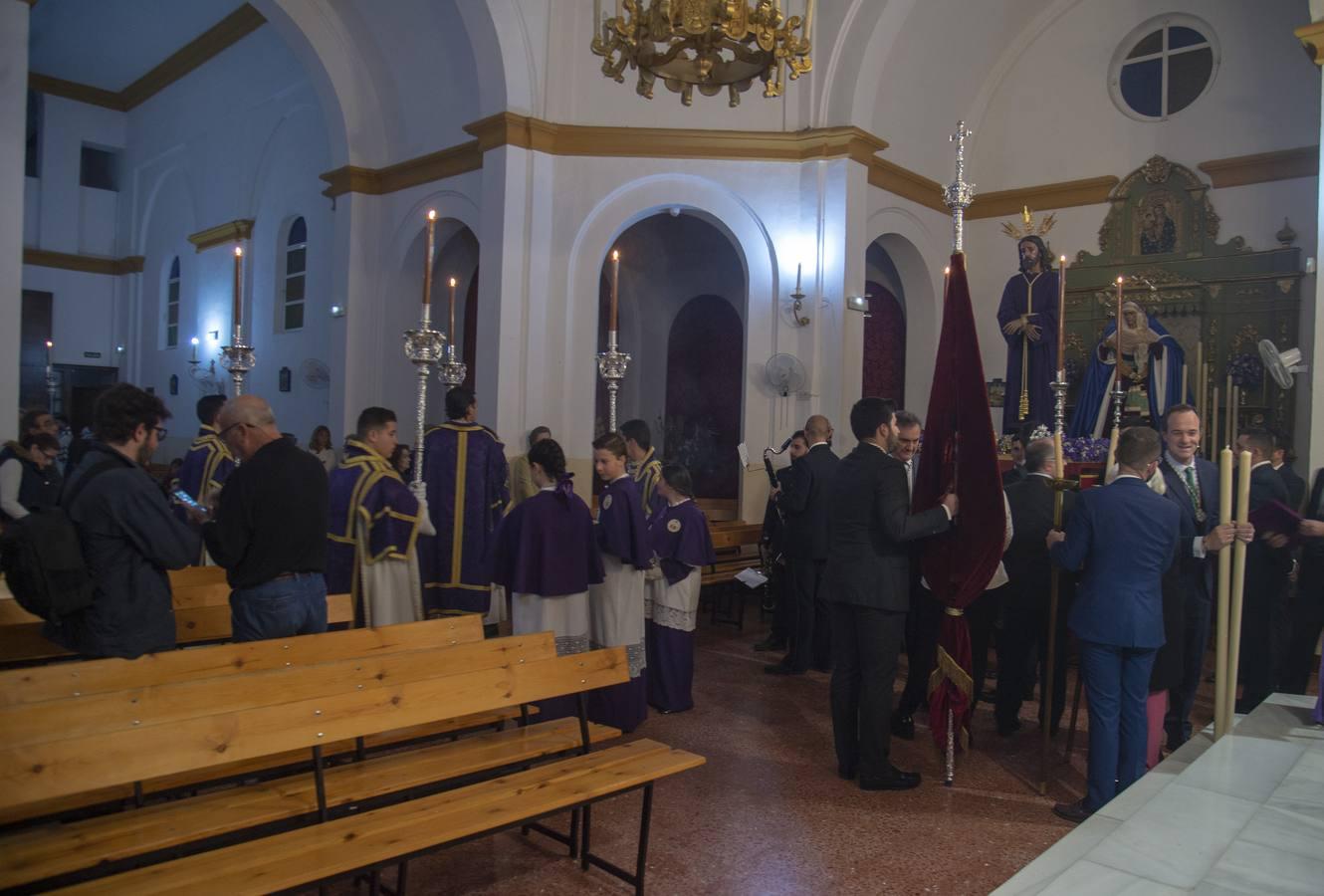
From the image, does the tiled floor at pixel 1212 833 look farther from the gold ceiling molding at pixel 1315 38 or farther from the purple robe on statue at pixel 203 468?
the purple robe on statue at pixel 203 468

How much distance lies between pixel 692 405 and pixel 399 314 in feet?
15.8

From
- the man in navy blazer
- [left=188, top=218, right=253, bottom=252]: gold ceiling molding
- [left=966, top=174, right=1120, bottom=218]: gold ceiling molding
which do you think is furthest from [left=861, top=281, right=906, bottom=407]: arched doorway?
[left=188, top=218, right=253, bottom=252]: gold ceiling molding

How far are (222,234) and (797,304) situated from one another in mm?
11820

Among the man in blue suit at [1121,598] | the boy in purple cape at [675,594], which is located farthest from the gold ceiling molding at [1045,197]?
the man in blue suit at [1121,598]

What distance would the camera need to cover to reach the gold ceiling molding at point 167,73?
16.9m

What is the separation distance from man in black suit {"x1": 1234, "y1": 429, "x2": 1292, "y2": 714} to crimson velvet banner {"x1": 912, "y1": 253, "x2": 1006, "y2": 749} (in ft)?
7.39

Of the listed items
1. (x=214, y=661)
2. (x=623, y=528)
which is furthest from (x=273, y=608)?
(x=623, y=528)

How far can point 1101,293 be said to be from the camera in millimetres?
11625

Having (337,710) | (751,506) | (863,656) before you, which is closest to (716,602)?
(751,506)

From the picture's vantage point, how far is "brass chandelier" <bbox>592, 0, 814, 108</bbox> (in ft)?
17.5

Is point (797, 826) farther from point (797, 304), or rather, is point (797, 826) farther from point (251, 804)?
point (797, 304)

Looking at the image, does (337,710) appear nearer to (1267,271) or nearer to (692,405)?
(1267,271)

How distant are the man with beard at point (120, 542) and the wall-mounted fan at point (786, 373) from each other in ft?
26.0

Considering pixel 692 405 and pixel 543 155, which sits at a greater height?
pixel 543 155
